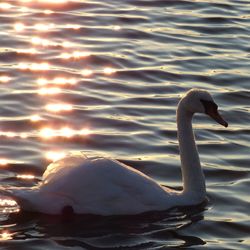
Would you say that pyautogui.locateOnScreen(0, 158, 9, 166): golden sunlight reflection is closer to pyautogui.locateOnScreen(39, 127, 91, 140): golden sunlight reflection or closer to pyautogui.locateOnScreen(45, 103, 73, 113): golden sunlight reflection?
pyautogui.locateOnScreen(39, 127, 91, 140): golden sunlight reflection

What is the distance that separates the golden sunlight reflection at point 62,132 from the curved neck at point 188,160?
2.11 m

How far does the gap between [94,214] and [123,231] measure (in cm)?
38

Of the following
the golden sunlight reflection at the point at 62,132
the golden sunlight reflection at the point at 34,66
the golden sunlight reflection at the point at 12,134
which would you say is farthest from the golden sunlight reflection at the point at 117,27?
the golden sunlight reflection at the point at 12,134

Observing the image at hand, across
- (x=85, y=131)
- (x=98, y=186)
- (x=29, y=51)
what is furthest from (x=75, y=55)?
(x=98, y=186)

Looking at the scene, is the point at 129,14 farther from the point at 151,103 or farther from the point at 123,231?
the point at 123,231

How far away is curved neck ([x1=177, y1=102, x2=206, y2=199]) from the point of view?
486 inches

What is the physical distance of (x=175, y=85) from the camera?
1678 cm

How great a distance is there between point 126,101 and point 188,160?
3.49m

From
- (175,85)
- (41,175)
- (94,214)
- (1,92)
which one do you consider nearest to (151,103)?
(175,85)

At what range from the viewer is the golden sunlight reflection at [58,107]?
604 inches

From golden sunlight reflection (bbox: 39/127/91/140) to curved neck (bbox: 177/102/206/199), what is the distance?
83.1 inches

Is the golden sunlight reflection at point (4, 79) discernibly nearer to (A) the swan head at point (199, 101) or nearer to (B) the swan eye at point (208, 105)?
(A) the swan head at point (199, 101)

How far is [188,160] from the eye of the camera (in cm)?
1246

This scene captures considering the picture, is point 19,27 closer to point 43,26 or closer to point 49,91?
point 43,26
